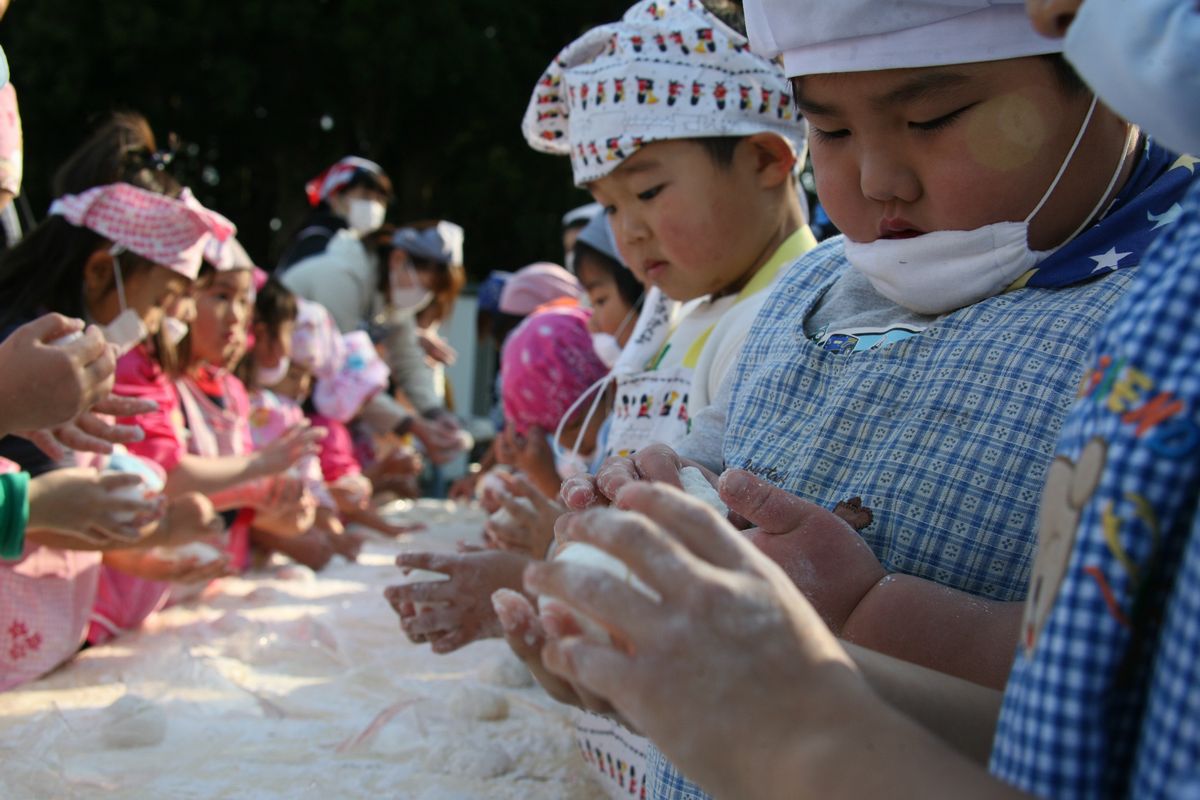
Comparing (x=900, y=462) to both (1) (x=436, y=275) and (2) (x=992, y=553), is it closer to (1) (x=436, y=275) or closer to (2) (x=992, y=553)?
(2) (x=992, y=553)

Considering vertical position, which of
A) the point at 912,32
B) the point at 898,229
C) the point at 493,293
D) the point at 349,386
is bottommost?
the point at 349,386

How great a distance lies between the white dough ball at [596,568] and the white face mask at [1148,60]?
0.49 meters

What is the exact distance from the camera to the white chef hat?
1.22 metres

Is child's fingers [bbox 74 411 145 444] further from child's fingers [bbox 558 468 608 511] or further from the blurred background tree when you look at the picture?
the blurred background tree

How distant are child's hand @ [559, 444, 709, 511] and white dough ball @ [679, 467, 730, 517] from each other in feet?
0.04

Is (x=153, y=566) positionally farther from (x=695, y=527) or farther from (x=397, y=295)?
(x=397, y=295)

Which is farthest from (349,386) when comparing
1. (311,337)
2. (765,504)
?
(765,504)

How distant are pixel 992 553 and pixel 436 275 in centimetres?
594

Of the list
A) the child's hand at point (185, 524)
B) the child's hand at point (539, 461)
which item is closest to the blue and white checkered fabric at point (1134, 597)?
the child's hand at point (185, 524)

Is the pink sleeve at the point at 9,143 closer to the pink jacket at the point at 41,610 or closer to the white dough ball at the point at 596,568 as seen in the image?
the pink jacket at the point at 41,610

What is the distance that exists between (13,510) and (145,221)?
1.23m

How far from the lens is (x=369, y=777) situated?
7.86ft

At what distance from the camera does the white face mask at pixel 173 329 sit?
3.86 m

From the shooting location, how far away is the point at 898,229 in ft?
4.51
